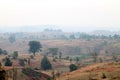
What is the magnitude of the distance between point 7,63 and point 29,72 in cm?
1829

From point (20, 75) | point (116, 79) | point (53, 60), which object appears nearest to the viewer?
point (116, 79)

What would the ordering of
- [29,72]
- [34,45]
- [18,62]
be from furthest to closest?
[34,45] < [18,62] < [29,72]

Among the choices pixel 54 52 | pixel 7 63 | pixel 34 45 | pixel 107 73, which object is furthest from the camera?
pixel 54 52

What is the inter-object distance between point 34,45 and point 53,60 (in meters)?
21.6

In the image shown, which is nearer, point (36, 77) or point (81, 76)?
point (81, 76)

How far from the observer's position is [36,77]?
3971 inches

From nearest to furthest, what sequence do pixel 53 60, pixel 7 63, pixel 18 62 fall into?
pixel 7 63 → pixel 18 62 → pixel 53 60

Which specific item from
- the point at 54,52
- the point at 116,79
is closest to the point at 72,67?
the point at 116,79

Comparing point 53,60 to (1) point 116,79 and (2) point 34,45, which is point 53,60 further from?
(1) point 116,79

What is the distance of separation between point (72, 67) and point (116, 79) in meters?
49.0

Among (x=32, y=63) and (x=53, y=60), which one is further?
(x=53, y=60)

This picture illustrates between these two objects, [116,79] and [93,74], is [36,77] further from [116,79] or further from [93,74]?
[116,79]

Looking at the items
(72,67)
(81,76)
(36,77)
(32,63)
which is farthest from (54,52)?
(81,76)

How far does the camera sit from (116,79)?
226 ft
